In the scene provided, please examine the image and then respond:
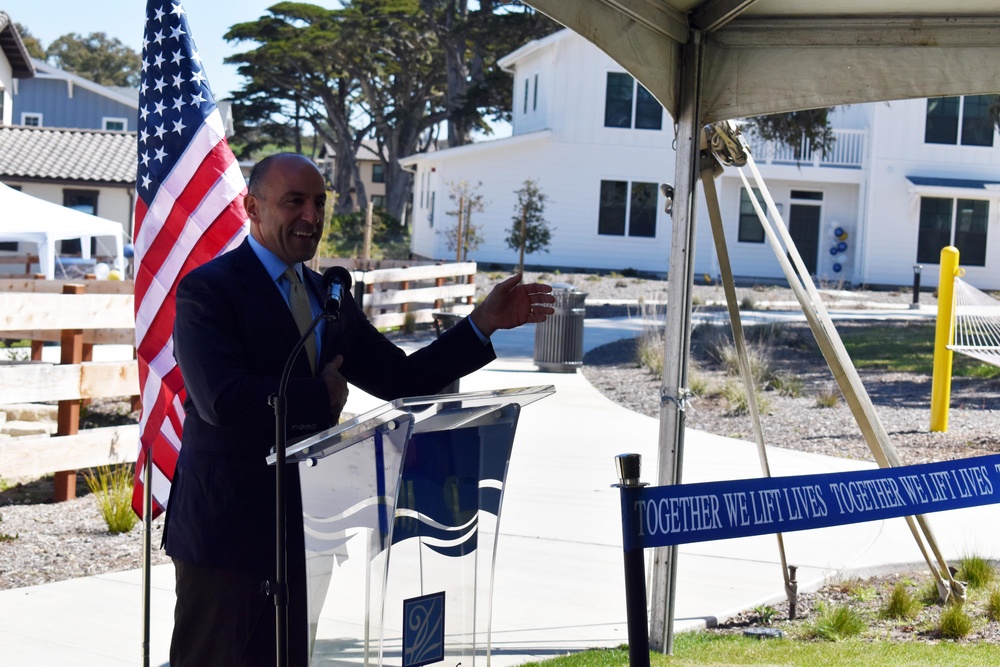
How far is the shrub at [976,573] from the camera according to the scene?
20.6 ft

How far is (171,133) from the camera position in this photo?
4.95 metres

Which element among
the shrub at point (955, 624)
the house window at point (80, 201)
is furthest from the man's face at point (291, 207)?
the house window at point (80, 201)

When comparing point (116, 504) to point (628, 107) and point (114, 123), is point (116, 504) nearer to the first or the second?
point (628, 107)

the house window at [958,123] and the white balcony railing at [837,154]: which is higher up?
the house window at [958,123]

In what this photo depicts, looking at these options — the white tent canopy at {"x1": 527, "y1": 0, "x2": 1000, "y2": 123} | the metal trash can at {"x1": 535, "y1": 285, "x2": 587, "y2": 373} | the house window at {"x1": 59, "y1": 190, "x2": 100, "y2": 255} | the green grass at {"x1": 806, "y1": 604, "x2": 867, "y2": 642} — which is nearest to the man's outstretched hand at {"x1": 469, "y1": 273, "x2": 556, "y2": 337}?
the white tent canopy at {"x1": 527, "y1": 0, "x2": 1000, "y2": 123}

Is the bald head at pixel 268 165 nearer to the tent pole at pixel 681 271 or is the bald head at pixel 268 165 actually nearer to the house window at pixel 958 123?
the tent pole at pixel 681 271

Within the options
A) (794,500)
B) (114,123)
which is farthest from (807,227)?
(794,500)

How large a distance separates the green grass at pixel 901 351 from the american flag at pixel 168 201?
503 inches

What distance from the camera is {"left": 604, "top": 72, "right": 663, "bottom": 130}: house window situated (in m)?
34.3

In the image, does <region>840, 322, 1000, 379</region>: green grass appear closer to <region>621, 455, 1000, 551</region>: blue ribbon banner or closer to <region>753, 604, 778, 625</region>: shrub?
<region>753, 604, 778, 625</region>: shrub

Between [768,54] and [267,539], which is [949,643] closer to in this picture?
[768,54]

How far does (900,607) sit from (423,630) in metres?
3.74

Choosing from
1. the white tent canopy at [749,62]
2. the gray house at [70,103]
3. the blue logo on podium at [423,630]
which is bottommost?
the blue logo on podium at [423,630]

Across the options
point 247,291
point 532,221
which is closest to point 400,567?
point 247,291
